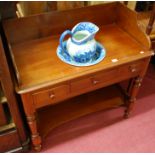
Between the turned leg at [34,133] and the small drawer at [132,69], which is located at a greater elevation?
the small drawer at [132,69]

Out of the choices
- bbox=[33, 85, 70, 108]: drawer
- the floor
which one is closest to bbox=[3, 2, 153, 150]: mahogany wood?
bbox=[33, 85, 70, 108]: drawer

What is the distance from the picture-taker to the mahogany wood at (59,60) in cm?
94

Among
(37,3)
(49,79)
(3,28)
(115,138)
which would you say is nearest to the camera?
(49,79)

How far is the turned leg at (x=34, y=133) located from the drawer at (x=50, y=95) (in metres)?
0.11

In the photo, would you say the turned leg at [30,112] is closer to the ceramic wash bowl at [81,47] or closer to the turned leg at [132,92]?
the ceramic wash bowl at [81,47]

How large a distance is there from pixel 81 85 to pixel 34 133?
421 mm

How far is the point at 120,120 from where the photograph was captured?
1490mm

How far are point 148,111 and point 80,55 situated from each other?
3.00 feet

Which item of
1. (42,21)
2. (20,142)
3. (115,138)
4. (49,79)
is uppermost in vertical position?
(42,21)

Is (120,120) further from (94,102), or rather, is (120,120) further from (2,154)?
(2,154)

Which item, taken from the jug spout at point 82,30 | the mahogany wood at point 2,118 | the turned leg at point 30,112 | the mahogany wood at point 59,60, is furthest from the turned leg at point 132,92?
the mahogany wood at point 2,118

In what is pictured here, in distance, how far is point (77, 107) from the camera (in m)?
1.42

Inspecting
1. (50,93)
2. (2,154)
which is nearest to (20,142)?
(2,154)

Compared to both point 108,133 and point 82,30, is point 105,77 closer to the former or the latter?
point 82,30
